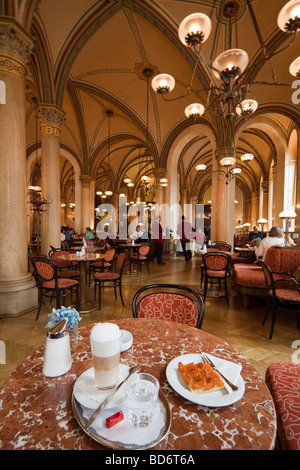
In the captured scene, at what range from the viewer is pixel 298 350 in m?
2.51

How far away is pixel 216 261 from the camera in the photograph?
4.01m

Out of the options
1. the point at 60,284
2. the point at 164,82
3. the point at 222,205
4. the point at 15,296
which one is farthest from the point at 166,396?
the point at 222,205

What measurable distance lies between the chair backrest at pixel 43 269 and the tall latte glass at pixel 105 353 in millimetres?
2642

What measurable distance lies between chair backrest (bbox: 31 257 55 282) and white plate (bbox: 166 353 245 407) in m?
2.66

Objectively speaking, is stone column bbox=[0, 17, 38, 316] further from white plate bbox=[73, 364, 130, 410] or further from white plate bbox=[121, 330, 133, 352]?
white plate bbox=[73, 364, 130, 410]

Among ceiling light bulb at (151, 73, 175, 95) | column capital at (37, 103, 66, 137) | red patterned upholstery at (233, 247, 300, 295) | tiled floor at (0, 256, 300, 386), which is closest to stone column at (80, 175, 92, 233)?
column capital at (37, 103, 66, 137)

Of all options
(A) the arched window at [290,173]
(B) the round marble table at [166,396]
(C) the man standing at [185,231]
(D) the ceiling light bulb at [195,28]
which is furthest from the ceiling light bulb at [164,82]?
(A) the arched window at [290,173]

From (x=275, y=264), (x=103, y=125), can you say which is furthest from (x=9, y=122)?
(x=103, y=125)

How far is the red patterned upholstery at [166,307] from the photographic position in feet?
5.14

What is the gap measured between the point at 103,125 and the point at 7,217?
939cm

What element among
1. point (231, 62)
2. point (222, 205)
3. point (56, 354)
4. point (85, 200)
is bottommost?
point (56, 354)

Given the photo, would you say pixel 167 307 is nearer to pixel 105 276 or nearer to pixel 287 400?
pixel 287 400

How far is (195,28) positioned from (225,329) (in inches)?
152
